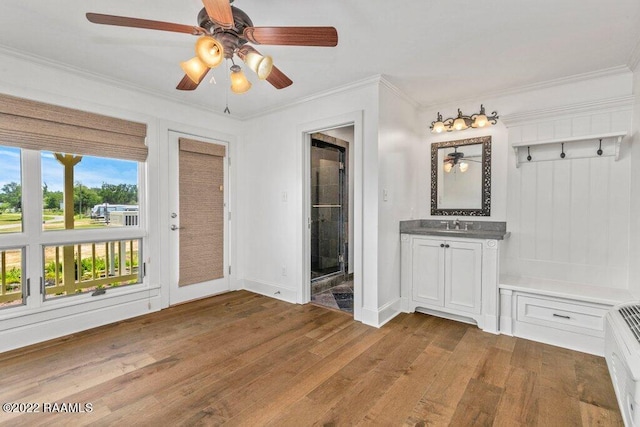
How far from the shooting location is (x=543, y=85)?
2.88m

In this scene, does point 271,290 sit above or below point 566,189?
below

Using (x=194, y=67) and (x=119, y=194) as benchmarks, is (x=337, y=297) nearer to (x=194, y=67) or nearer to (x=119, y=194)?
(x=119, y=194)

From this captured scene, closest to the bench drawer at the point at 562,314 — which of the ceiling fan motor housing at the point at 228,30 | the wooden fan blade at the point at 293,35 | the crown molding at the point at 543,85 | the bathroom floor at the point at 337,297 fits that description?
the bathroom floor at the point at 337,297

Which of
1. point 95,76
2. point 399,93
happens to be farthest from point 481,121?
point 95,76

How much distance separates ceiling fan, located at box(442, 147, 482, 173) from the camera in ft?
11.0

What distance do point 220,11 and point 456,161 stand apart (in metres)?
2.89

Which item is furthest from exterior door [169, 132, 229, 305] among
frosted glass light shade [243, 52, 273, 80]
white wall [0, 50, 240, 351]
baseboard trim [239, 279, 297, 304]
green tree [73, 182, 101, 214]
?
frosted glass light shade [243, 52, 273, 80]

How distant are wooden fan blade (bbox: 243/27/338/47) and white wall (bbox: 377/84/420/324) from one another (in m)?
1.42

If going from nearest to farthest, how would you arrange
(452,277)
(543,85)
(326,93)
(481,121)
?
(543,85) < (452,277) < (481,121) < (326,93)

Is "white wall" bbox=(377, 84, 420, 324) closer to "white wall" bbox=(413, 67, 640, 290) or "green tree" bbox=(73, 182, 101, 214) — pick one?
"white wall" bbox=(413, 67, 640, 290)

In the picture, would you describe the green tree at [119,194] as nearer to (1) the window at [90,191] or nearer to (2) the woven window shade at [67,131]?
(1) the window at [90,191]

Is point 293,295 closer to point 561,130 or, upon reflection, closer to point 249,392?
point 249,392

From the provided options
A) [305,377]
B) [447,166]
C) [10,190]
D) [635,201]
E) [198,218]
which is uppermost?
[447,166]

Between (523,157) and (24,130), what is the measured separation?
4510 mm
